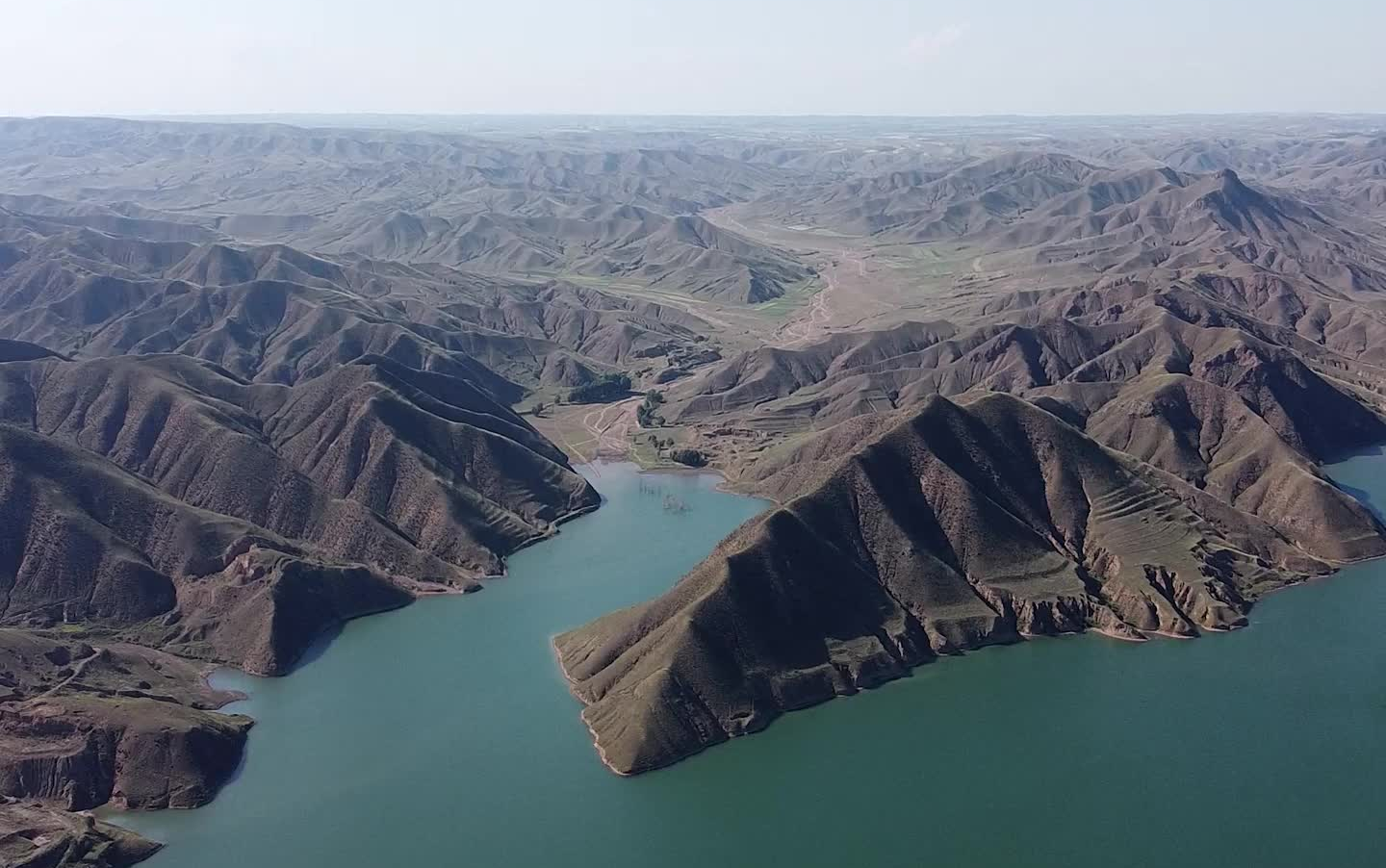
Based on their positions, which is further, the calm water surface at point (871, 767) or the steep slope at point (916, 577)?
the steep slope at point (916, 577)

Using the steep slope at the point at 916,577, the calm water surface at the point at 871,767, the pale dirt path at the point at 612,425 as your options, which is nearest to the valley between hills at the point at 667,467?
the steep slope at the point at 916,577

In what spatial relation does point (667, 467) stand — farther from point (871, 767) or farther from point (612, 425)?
point (871, 767)

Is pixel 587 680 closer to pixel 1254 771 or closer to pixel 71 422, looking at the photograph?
pixel 1254 771

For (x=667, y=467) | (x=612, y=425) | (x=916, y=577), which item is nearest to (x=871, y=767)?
(x=916, y=577)

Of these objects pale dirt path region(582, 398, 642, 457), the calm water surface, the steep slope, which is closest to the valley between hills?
the steep slope

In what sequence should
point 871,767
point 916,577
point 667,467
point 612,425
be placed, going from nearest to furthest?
point 871,767
point 916,577
point 667,467
point 612,425

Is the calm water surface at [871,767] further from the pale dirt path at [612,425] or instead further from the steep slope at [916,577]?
the pale dirt path at [612,425]

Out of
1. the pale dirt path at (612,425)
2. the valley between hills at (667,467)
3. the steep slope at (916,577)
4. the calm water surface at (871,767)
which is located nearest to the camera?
the calm water surface at (871,767)


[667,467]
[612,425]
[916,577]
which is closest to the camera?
→ [916,577]

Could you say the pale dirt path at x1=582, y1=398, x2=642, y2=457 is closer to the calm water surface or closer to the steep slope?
the steep slope
